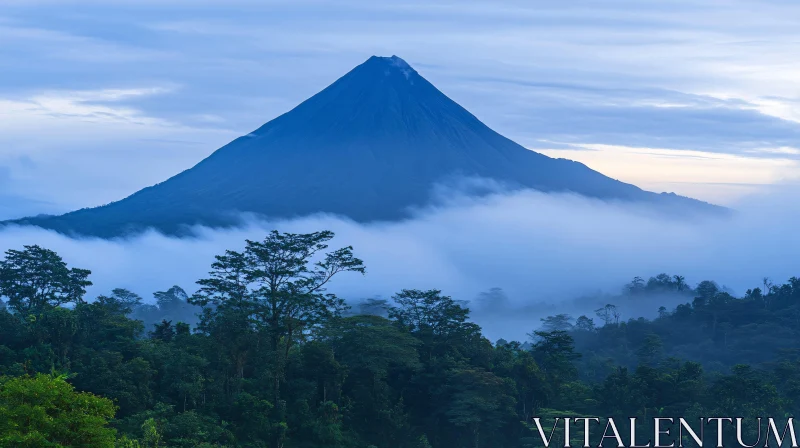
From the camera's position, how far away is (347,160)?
10744 centimetres

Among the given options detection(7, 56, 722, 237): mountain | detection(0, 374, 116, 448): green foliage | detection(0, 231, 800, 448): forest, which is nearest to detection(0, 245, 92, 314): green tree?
detection(0, 231, 800, 448): forest

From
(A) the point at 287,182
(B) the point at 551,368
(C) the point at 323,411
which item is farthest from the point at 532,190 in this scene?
(C) the point at 323,411

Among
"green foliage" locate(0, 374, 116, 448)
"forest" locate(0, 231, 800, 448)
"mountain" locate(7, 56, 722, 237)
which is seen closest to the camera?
"green foliage" locate(0, 374, 116, 448)

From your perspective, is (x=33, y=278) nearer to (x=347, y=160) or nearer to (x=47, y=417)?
(x=47, y=417)

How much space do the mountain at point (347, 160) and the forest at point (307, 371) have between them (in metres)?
69.3

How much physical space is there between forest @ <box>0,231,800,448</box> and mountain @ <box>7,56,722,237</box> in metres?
69.3

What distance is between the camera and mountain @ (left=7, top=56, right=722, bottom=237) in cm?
10581

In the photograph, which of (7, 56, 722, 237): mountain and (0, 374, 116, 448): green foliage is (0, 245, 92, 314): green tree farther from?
(7, 56, 722, 237): mountain

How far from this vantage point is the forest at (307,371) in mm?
26750

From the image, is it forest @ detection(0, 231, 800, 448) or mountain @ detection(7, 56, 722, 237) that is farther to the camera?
mountain @ detection(7, 56, 722, 237)

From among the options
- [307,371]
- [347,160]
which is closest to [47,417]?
[307,371]

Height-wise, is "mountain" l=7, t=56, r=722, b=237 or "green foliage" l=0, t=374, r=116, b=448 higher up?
"mountain" l=7, t=56, r=722, b=237

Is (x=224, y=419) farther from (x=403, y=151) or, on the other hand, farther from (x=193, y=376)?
(x=403, y=151)

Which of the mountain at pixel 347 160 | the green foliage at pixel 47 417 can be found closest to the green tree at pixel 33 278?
the green foliage at pixel 47 417
